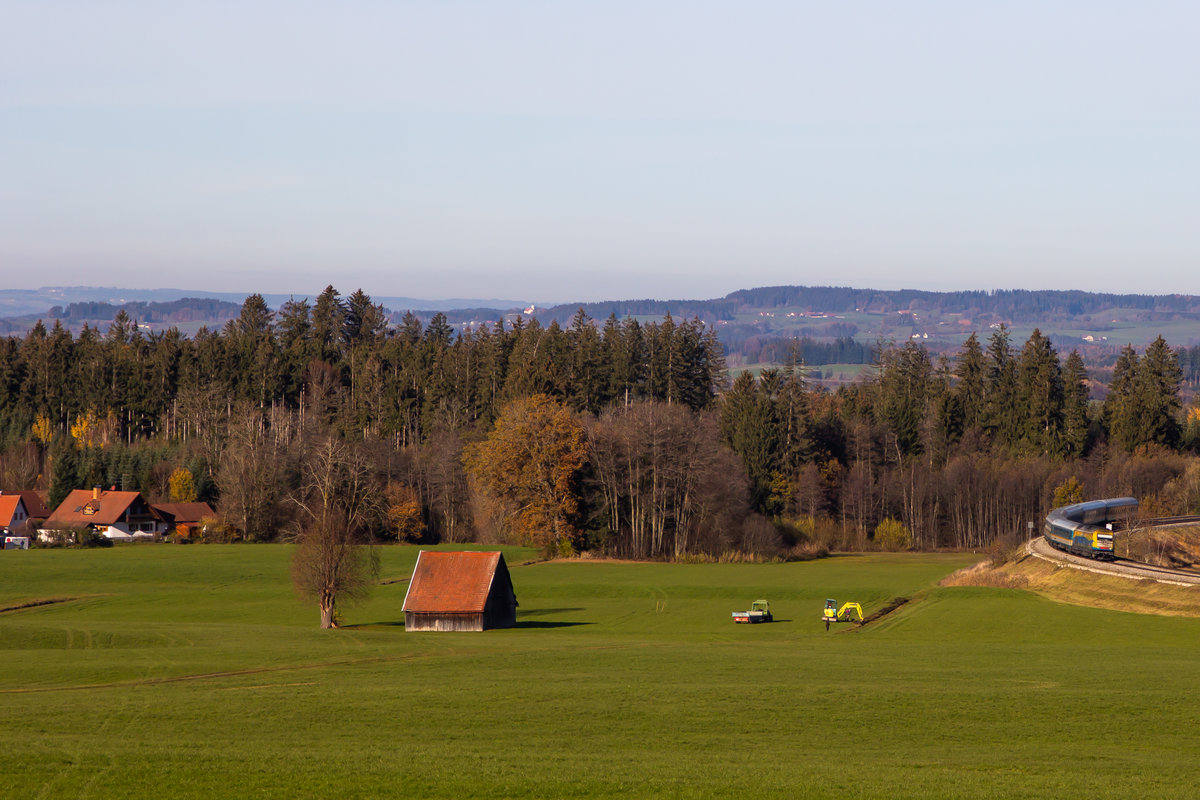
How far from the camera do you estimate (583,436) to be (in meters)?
89.3

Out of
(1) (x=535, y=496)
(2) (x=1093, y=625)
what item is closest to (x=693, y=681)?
(2) (x=1093, y=625)

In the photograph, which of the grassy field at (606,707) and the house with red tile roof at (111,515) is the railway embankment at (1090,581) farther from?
the house with red tile roof at (111,515)

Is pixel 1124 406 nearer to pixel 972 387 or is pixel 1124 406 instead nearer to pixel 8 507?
pixel 972 387

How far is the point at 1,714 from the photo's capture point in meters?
26.2

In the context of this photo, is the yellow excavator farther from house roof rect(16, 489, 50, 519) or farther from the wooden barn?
house roof rect(16, 489, 50, 519)

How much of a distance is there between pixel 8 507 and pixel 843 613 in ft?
273

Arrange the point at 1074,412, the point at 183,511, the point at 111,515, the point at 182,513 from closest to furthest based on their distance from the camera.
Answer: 1. the point at 111,515
2. the point at 182,513
3. the point at 1074,412
4. the point at 183,511

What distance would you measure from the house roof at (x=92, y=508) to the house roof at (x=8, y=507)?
10.1 feet

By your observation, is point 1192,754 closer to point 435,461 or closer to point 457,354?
point 435,461

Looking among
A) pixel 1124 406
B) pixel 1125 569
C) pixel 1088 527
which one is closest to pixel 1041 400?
pixel 1124 406

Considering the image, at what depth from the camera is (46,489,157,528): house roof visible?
342ft

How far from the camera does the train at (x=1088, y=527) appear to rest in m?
65.9

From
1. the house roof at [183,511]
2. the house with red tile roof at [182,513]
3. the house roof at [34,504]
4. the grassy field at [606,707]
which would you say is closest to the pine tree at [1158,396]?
the grassy field at [606,707]

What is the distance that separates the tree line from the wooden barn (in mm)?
Answer: 27013
